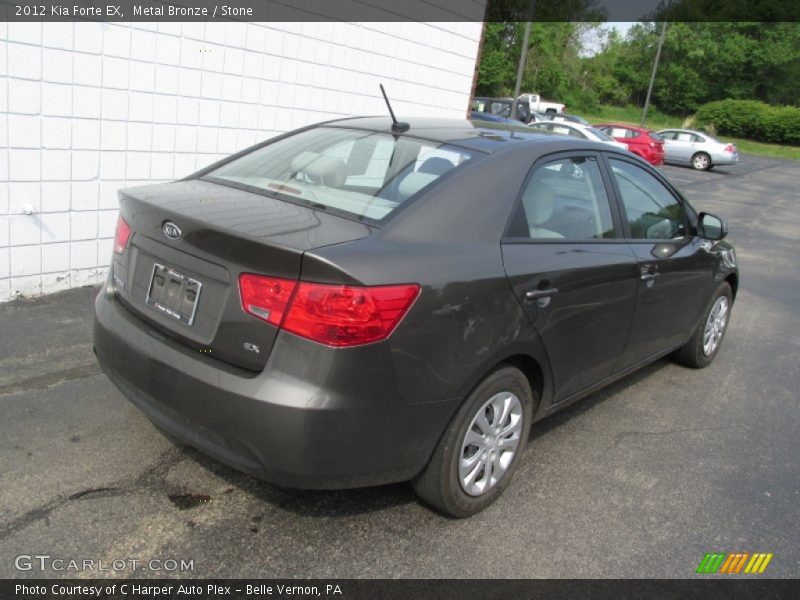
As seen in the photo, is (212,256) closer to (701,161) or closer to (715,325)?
(715,325)

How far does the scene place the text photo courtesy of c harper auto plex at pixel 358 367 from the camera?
2.38 metres

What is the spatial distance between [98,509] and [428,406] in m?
1.40

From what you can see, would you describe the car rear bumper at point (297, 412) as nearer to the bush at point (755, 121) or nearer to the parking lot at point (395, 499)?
the parking lot at point (395, 499)

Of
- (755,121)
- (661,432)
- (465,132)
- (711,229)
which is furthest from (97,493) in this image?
(755,121)

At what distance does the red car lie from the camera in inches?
922

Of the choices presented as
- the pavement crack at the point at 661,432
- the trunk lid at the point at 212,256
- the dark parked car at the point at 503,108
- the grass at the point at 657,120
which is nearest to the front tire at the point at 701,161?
the dark parked car at the point at 503,108

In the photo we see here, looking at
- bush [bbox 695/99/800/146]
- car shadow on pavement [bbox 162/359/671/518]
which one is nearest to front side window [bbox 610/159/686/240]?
car shadow on pavement [bbox 162/359/671/518]

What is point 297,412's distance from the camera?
7.47 feet

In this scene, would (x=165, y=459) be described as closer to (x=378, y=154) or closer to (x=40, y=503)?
(x=40, y=503)

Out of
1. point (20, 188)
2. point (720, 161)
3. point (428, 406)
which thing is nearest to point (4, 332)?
point (20, 188)

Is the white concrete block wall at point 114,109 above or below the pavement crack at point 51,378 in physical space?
above

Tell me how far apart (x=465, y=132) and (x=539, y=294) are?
102cm

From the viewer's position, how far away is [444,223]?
268 centimetres

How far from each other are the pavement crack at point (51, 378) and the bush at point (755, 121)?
55253mm
